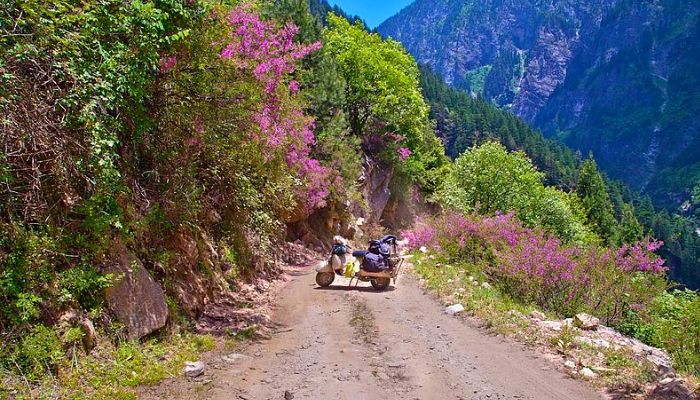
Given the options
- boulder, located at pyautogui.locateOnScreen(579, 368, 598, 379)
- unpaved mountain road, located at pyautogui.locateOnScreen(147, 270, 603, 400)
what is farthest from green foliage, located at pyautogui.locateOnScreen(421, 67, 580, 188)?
boulder, located at pyautogui.locateOnScreen(579, 368, 598, 379)

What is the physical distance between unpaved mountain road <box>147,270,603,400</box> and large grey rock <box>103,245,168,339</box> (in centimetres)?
111

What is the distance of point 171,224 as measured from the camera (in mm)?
7949

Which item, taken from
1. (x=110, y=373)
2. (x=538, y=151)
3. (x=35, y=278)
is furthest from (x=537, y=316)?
(x=538, y=151)

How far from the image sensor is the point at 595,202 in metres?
61.4

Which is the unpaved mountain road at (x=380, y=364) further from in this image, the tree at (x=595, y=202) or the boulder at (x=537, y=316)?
the tree at (x=595, y=202)

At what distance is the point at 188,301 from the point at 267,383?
286 centimetres

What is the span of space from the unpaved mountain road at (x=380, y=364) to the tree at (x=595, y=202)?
55.6 metres

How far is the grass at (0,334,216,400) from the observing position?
4.38 meters

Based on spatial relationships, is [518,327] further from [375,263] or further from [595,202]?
[595,202]

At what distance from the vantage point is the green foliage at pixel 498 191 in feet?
107

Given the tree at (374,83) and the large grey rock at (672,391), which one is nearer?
the large grey rock at (672,391)

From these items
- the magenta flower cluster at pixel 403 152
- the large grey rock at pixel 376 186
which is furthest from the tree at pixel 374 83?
the large grey rock at pixel 376 186

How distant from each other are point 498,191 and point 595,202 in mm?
35977

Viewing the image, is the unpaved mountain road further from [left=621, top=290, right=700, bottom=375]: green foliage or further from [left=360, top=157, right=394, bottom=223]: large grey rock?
[left=360, top=157, right=394, bottom=223]: large grey rock
